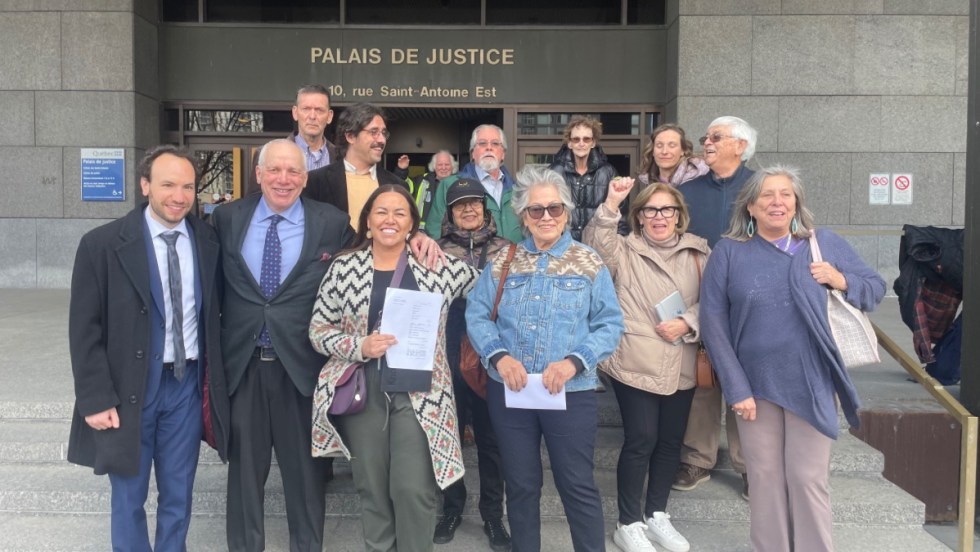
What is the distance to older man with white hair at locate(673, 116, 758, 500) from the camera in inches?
153

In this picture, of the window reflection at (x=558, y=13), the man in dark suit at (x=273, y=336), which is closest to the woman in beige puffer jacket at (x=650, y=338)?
the man in dark suit at (x=273, y=336)

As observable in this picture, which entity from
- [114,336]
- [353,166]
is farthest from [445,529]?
[353,166]

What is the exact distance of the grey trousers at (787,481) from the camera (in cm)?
313

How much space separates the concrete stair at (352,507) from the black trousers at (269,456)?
0.42 metres

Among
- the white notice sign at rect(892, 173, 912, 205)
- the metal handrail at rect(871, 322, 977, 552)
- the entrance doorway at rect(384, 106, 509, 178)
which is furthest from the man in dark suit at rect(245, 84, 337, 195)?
the white notice sign at rect(892, 173, 912, 205)

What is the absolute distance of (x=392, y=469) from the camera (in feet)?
10.2

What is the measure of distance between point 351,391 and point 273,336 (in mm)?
440

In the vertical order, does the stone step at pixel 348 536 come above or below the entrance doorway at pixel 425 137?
below

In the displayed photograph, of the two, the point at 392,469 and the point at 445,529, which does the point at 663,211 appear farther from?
the point at 445,529

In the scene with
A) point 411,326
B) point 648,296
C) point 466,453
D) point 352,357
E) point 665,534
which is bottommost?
point 665,534

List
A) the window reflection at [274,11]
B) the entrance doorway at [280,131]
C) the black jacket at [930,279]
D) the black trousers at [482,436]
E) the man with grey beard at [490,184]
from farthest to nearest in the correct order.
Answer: the entrance doorway at [280,131] < the window reflection at [274,11] < the black jacket at [930,279] < the man with grey beard at [490,184] < the black trousers at [482,436]

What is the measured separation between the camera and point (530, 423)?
3168mm

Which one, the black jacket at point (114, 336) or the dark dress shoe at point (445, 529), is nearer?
the black jacket at point (114, 336)

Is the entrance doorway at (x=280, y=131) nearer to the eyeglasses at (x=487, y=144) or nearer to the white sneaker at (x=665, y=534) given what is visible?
the eyeglasses at (x=487, y=144)
